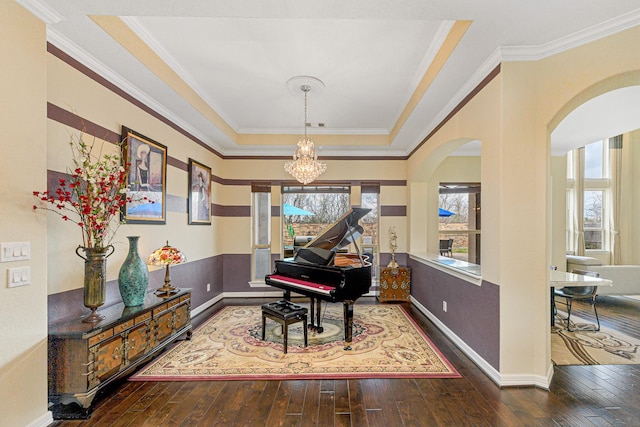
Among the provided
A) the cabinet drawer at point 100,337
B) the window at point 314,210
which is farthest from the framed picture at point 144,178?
the window at point 314,210

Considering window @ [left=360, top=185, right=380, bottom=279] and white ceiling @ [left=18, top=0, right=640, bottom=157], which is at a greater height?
white ceiling @ [left=18, top=0, right=640, bottom=157]

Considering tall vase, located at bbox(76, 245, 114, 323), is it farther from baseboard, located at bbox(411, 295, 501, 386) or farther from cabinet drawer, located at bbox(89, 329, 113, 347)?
baseboard, located at bbox(411, 295, 501, 386)

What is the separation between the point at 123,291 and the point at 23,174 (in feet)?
4.44

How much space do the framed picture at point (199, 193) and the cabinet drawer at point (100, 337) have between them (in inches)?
94.6

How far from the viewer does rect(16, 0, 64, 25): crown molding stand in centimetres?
199

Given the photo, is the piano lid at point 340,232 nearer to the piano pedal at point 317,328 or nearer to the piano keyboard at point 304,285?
the piano keyboard at point 304,285

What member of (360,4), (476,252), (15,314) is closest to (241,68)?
(360,4)

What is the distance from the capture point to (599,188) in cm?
731

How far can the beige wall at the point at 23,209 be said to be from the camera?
188 cm

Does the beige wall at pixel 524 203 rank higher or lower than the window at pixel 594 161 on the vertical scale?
lower

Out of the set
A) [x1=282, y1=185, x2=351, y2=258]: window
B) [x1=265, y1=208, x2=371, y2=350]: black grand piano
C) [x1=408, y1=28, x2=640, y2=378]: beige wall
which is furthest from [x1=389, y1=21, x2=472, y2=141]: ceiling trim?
[x1=282, y1=185, x2=351, y2=258]: window

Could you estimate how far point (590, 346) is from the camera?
3473 mm

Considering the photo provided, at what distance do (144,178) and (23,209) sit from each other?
1.58 metres

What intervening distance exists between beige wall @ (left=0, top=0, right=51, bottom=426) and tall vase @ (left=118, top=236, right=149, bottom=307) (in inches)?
27.7
